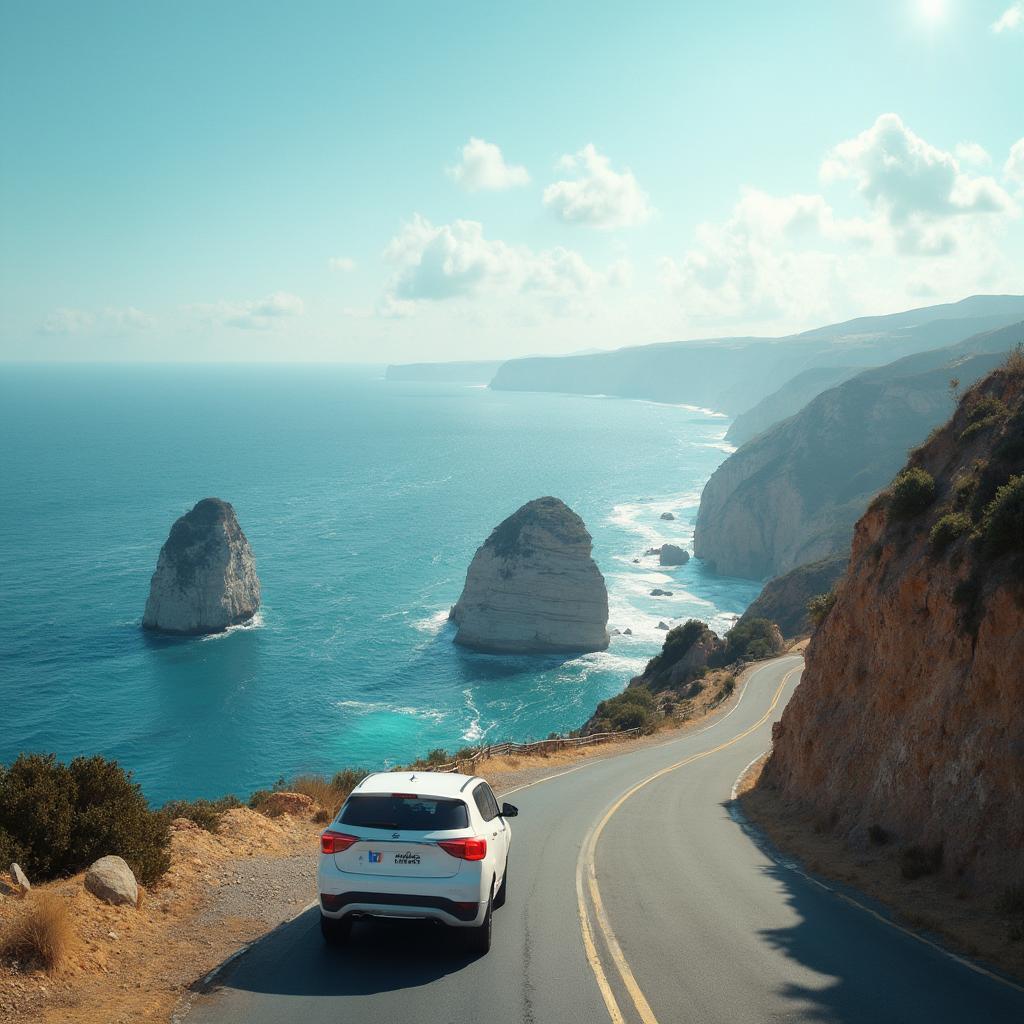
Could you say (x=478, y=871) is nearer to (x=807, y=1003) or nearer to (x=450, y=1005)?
(x=450, y=1005)

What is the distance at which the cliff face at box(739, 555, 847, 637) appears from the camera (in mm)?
70125

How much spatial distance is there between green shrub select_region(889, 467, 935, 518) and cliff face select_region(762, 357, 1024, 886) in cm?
3

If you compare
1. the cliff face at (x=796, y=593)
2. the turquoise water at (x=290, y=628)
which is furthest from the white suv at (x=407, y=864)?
the cliff face at (x=796, y=593)

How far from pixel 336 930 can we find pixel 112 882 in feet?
7.95

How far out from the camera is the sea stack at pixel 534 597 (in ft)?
238

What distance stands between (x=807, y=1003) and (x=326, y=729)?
Result: 47694 mm

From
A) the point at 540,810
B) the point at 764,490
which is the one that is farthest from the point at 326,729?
the point at 764,490

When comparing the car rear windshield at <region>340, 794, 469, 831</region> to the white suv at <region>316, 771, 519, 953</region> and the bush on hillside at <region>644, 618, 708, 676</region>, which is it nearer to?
the white suv at <region>316, 771, 519, 953</region>

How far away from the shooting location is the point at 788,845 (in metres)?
14.3

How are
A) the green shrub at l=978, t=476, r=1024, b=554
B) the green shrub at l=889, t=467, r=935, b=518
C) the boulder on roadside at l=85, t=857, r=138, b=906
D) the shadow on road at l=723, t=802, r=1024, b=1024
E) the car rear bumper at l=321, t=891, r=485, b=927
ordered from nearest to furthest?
1. the shadow on road at l=723, t=802, r=1024, b=1024
2. the car rear bumper at l=321, t=891, r=485, b=927
3. the boulder on roadside at l=85, t=857, r=138, b=906
4. the green shrub at l=978, t=476, r=1024, b=554
5. the green shrub at l=889, t=467, r=935, b=518

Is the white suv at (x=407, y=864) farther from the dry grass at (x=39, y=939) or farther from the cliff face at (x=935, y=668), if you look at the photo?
the cliff face at (x=935, y=668)

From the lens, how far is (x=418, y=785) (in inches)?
311

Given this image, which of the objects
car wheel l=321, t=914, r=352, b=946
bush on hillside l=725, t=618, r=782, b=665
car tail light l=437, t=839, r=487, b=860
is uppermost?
car tail light l=437, t=839, r=487, b=860

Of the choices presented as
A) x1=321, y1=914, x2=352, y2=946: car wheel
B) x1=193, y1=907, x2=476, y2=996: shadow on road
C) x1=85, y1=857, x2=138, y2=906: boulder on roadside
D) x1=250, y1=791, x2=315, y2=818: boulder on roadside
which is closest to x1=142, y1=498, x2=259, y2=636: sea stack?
x1=250, y1=791, x2=315, y2=818: boulder on roadside
